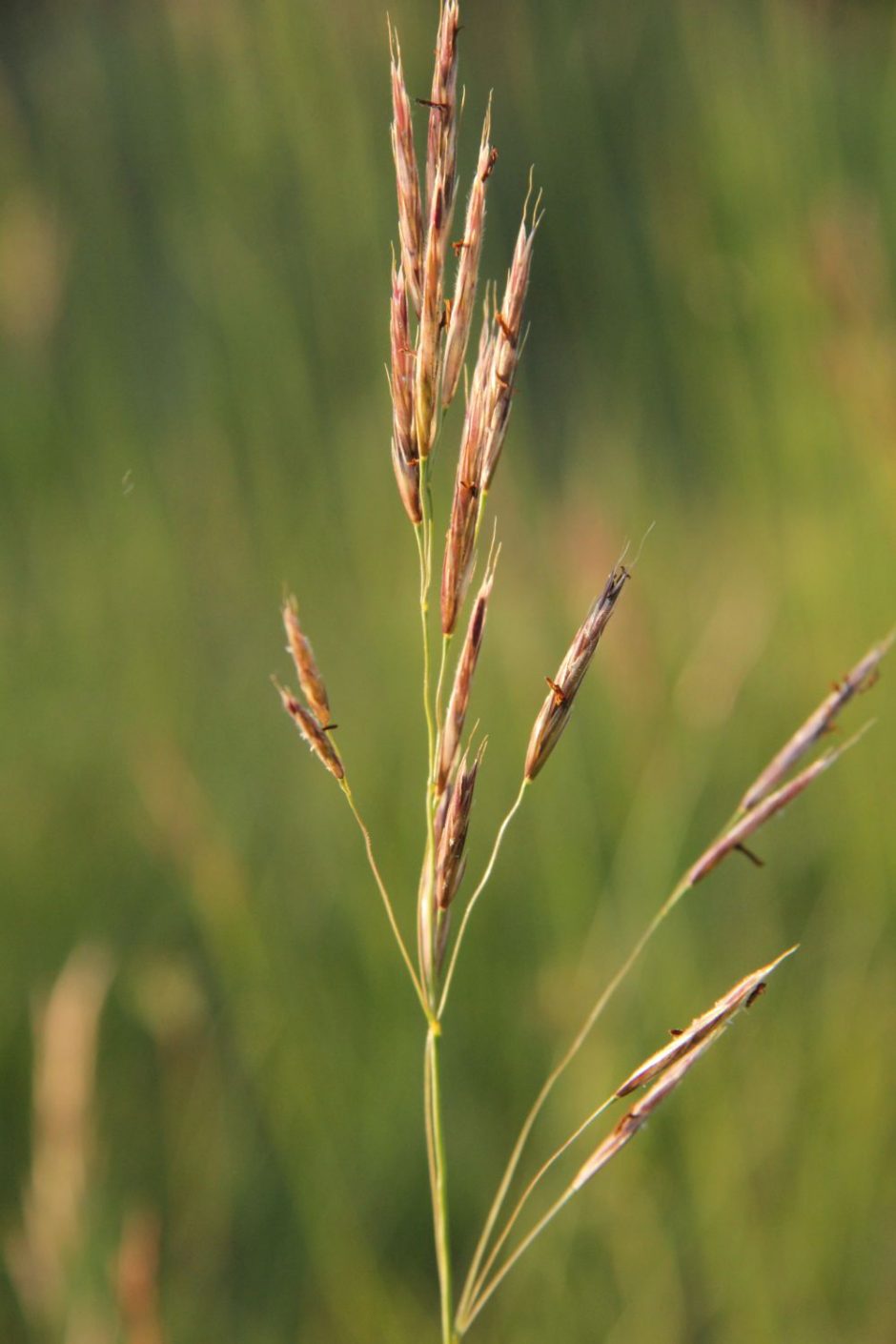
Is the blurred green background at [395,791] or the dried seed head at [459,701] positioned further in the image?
the blurred green background at [395,791]

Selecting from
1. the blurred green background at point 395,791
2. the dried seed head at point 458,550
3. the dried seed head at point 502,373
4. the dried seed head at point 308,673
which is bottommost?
the blurred green background at point 395,791

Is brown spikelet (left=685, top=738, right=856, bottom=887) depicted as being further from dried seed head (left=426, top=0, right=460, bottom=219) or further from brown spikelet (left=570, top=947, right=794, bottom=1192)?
dried seed head (left=426, top=0, right=460, bottom=219)

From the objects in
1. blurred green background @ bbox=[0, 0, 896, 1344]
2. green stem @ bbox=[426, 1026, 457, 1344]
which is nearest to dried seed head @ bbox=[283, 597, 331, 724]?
green stem @ bbox=[426, 1026, 457, 1344]

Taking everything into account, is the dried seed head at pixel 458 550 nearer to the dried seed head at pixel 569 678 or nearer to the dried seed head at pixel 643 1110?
Answer: the dried seed head at pixel 569 678

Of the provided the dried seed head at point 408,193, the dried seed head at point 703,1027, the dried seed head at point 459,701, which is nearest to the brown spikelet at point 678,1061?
the dried seed head at point 703,1027

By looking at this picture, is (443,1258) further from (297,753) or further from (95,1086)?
(297,753)

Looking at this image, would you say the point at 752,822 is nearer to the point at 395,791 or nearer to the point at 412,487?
the point at 412,487
